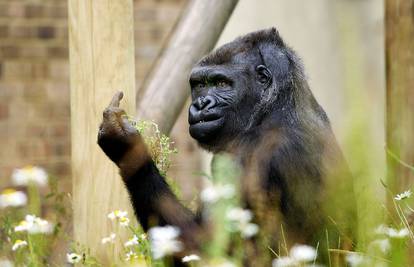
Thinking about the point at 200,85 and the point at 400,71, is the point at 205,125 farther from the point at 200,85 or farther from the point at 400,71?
the point at 400,71

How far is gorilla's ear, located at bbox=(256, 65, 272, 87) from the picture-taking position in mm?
4277

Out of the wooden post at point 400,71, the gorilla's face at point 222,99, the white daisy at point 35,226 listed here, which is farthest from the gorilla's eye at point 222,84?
the white daisy at point 35,226

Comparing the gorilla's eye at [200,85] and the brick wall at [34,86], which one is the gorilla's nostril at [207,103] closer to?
the gorilla's eye at [200,85]

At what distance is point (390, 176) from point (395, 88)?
2.91m

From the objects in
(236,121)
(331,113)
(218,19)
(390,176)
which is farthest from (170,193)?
(331,113)

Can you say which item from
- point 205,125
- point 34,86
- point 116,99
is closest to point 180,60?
point 205,125

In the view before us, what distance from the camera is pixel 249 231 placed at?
99.3 inches

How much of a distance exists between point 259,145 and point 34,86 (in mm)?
3435

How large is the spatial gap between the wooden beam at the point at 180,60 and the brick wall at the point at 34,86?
Result: 2.86m

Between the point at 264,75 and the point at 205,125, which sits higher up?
the point at 264,75

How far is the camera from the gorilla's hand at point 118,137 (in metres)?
3.51

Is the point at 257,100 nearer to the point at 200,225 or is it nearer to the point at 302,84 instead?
the point at 302,84

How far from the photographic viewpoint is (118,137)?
3.52 metres

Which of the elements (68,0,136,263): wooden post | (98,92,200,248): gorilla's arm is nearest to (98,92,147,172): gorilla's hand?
(98,92,200,248): gorilla's arm
